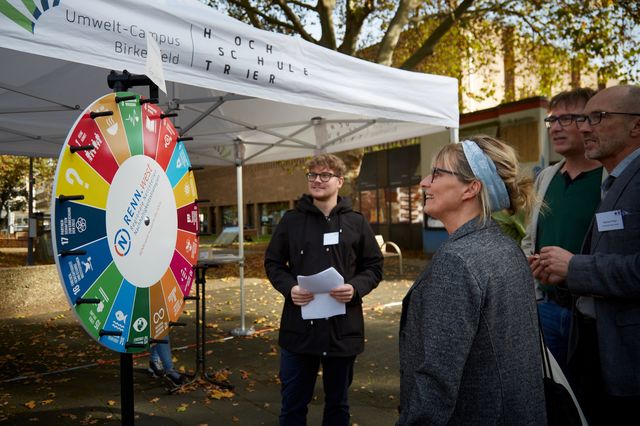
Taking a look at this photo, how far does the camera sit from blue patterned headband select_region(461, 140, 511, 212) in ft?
5.19

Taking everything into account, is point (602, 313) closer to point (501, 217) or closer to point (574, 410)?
point (574, 410)

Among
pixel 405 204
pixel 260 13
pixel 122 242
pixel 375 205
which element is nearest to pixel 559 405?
pixel 122 242

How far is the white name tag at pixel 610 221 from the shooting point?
197 cm

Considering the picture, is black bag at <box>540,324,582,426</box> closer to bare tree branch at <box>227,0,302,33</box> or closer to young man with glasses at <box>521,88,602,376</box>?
young man with glasses at <box>521,88,602,376</box>

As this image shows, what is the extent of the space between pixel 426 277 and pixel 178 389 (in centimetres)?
345

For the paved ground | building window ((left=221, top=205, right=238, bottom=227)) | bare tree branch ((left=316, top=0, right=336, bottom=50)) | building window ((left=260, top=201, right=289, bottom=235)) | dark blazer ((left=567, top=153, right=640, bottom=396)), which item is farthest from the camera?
building window ((left=221, top=205, right=238, bottom=227))

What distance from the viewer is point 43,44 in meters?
2.34

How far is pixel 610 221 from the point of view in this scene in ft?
6.55

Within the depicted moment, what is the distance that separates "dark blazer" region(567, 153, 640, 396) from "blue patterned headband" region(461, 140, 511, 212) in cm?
60

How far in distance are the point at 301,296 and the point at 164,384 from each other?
94.0 inches

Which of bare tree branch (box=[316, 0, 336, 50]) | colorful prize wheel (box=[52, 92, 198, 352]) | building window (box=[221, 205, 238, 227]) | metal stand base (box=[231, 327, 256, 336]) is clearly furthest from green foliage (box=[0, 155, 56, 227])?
building window (box=[221, 205, 238, 227])

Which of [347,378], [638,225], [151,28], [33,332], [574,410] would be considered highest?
[151,28]

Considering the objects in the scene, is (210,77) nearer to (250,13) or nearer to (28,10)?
(28,10)

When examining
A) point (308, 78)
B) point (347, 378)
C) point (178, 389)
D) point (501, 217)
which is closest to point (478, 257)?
point (347, 378)
